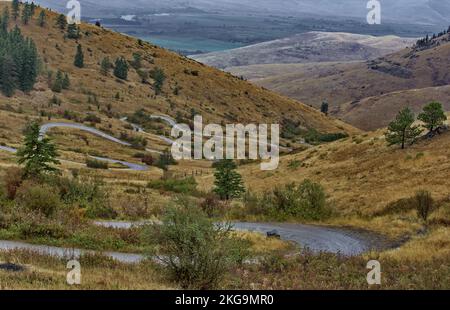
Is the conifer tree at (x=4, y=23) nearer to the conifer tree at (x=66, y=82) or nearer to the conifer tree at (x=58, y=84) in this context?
the conifer tree at (x=58, y=84)

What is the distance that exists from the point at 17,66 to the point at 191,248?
287 feet

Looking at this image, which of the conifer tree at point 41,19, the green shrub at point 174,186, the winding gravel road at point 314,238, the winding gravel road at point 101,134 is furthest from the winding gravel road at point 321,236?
the conifer tree at point 41,19

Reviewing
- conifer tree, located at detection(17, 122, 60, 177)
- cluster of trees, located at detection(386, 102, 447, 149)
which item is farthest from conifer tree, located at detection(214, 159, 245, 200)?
cluster of trees, located at detection(386, 102, 447, 149)

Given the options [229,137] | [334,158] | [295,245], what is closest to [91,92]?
[229,137]

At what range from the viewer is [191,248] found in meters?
14.4

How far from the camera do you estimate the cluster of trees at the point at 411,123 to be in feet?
151

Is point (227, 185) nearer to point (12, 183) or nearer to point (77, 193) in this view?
point (77, 193)

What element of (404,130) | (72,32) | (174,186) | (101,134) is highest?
(72,32)

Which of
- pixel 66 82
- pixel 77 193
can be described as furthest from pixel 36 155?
pixel 66 82

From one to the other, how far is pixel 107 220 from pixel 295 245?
9954 mm

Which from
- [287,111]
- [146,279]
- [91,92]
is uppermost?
[146,279]

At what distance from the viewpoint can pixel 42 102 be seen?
91938mm

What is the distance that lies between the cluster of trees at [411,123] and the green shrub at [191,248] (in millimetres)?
34769
